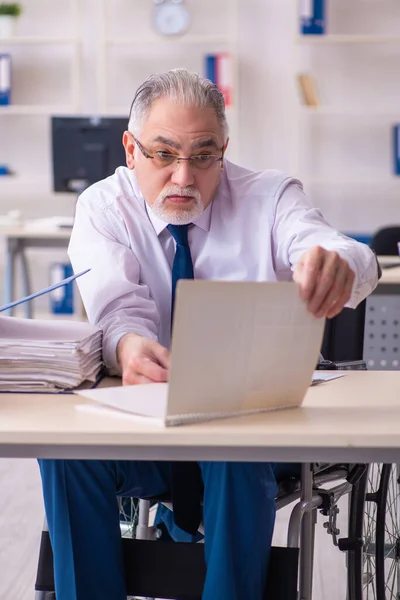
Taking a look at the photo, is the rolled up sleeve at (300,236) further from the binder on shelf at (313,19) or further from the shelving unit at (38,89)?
the shelving unit at (38,89)

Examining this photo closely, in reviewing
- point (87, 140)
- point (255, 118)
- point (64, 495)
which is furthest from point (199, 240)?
point (255, 118)

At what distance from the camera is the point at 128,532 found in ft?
5.90

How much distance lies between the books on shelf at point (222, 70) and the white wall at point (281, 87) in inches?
8.5

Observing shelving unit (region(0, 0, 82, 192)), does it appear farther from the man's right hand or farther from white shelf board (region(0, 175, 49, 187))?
the man's right hand

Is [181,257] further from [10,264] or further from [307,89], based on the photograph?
[307,89]

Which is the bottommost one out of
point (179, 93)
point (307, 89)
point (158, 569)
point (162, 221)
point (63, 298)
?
point (63, 298)

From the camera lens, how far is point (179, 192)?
1705 millimetres

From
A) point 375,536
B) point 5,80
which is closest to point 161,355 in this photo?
point 375,536

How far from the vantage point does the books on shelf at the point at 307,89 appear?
5512 mm

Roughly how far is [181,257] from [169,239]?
66 mm

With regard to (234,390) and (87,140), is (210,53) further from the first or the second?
(234,390)

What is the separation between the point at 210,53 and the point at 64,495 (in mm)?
4875

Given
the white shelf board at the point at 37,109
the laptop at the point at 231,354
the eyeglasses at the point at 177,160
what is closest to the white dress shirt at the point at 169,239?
the eyeglasses at the point at 177,160

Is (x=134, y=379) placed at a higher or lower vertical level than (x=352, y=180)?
lower
